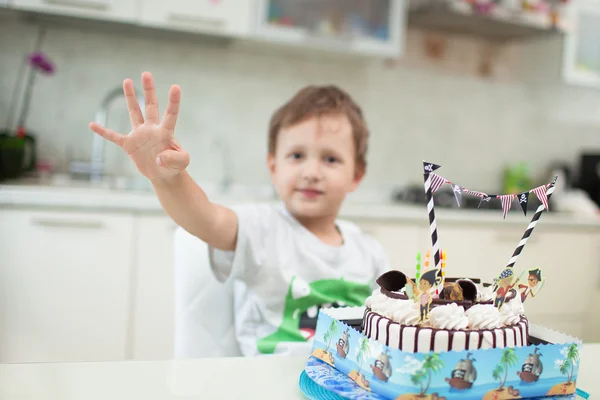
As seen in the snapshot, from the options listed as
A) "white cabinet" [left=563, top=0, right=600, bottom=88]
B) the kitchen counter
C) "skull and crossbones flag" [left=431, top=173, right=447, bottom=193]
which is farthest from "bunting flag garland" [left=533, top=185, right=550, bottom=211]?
"white cabinet" [left=563, top=0, right=600, bottom=88]

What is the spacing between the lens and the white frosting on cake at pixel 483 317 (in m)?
0.64

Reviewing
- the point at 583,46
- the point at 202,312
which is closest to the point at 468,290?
the point at 202,312

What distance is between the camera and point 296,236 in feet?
3.96

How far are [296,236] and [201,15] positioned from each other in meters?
1.51

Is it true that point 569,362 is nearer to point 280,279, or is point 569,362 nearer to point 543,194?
point 543,194

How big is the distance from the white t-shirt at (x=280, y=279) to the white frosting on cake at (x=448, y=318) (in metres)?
0.44

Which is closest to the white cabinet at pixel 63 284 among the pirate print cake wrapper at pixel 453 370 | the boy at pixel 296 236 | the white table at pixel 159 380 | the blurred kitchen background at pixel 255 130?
the blurred kitchen background at pixel 255 130

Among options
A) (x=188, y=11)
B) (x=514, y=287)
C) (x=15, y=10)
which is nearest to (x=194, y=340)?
(x=514, y=287)

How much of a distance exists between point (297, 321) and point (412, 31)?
8.09 feet

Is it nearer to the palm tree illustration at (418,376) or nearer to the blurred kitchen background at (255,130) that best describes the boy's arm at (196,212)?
the palm tree illustration at (418,376)

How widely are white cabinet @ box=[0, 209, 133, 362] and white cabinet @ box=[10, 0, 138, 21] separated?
769 mm

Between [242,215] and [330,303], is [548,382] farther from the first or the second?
[242,215]

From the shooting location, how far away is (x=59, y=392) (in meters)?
0.63

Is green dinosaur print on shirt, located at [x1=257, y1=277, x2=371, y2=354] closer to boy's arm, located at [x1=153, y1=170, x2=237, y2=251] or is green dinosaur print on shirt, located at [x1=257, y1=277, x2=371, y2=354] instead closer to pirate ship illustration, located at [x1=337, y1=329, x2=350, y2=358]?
boy's arm, located at [x1=153, y1=170, x2=237, y2=251]
